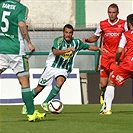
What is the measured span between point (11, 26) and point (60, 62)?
139 inches

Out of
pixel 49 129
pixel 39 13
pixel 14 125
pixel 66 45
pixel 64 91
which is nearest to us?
pixel 49 129

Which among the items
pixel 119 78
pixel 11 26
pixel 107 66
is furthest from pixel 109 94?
pixel 11 26

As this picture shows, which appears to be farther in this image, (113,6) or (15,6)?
(113,6)

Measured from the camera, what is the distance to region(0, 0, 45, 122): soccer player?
10.3 meters

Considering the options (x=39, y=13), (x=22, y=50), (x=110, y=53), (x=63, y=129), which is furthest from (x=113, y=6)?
(x=39, y=13)

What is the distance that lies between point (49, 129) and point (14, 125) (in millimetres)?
821

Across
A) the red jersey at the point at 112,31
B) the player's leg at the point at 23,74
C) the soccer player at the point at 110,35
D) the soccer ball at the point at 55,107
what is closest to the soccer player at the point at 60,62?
the soccer player at the point at 110,35

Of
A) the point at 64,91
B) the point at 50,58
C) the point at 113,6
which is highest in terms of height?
the point at 113,6

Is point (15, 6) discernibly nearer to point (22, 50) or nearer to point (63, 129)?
point (22, 50)

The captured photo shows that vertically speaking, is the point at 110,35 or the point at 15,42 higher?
the point at 15,42

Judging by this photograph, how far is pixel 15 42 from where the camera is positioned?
10.4 meters

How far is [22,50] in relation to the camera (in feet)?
34.5

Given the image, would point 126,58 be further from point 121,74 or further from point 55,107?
point 55,107

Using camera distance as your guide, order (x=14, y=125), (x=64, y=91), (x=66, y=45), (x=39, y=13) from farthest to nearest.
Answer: (x=39, y=13)
(x=64, y=91)
(x=66, y=45)
(x=14, y=125)
